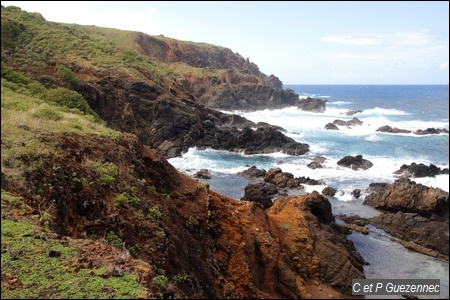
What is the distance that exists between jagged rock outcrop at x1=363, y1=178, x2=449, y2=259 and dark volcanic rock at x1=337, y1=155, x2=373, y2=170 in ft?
31.5

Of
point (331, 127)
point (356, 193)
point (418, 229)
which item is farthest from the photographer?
point (331, 127)

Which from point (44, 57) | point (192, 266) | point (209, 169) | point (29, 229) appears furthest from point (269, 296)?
point (44, 57)

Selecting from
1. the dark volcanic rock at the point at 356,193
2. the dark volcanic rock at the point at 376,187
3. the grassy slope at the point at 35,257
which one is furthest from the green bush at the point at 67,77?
the dark volcanic rock at the point at 376,187

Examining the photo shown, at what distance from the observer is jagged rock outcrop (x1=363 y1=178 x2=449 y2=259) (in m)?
17.5

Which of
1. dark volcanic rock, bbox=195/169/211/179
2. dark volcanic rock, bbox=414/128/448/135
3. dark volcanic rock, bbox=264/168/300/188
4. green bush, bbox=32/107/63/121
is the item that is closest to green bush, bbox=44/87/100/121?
green bush, bbox=32/107/63/121

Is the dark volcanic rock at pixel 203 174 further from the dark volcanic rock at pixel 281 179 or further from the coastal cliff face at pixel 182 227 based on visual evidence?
the coastal cliff face at pixel 182 227

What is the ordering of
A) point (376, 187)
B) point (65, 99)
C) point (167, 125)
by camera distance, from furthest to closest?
point (167, 125)
point (376, 187)
point (65, 99)

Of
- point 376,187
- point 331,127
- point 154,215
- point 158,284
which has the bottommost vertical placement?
point 376,187

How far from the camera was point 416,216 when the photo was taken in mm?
19766

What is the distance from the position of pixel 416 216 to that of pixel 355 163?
14025 millimetres

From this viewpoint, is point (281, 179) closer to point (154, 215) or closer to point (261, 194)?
point (261, 194)

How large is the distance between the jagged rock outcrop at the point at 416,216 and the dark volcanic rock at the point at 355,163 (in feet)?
31.5

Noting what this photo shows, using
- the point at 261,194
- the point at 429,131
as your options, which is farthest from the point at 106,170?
the point at 429,131

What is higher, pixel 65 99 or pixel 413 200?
pixel 65 99
